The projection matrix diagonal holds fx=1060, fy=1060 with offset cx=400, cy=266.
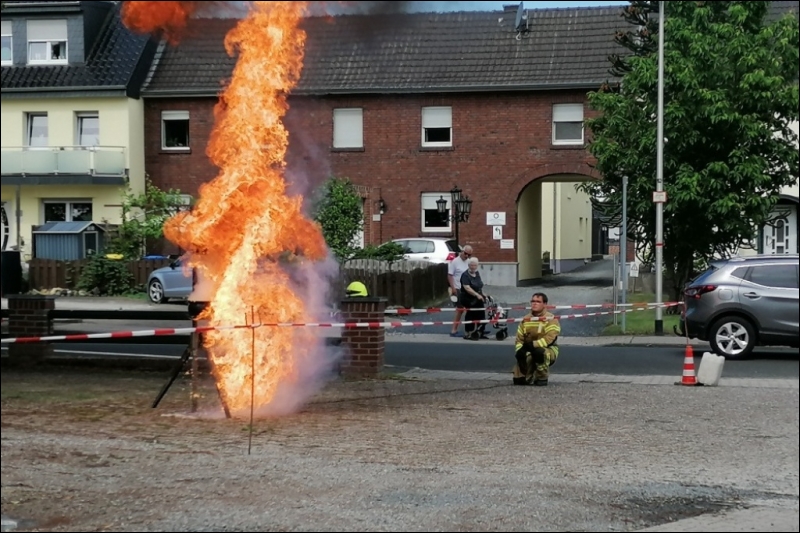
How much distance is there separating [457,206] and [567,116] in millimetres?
4968

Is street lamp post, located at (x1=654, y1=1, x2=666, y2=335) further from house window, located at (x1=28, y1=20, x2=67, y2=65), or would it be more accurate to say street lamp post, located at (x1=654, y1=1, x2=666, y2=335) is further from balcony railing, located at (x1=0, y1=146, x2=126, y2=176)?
house window, located at (x1=28, y1=20, x2=67, y2=65)

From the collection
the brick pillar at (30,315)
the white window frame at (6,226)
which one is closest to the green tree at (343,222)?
the brick pillar at (30,315)

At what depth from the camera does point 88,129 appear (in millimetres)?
17953

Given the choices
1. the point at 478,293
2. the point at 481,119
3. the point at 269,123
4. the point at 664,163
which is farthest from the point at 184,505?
the point at 481,119

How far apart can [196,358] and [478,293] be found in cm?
1019

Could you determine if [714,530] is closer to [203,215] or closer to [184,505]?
[184,505]

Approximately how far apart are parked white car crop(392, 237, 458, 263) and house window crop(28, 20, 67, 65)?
Result: 1617 cm

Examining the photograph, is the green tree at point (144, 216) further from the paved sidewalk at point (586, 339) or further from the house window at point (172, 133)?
the paved sidewalk at point (586, 339)

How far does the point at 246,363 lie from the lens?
990cm

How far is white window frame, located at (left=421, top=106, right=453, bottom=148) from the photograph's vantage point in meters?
32.7

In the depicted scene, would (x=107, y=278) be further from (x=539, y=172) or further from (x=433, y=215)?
(x=539, y=172)

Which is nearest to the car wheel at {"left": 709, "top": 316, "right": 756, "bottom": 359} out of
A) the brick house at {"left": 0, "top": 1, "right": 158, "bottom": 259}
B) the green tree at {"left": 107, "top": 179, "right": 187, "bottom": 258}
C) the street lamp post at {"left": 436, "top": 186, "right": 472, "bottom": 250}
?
the brick house at {"left": 0, "top": 1, "right": 158, "bottom": 259}

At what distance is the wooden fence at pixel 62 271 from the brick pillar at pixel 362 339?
11.7 ft

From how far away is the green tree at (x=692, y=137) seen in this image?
11492 mm
